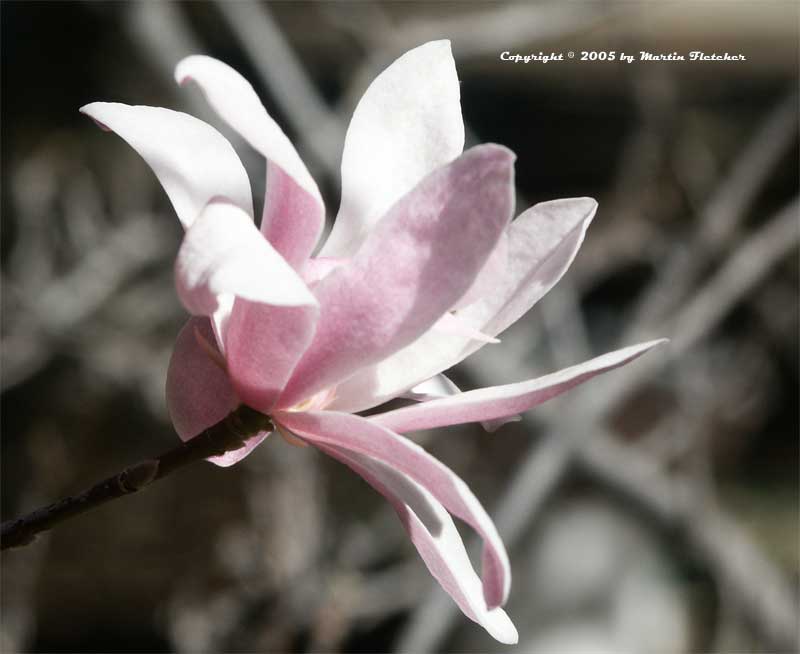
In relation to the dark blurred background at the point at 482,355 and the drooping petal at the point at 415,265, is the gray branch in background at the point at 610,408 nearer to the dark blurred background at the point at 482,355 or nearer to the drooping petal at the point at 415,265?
the dark blurred background at the point at 482,355

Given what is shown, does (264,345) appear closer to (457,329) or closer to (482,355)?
(457,329)

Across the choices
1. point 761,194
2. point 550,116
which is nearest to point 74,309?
point 550,116

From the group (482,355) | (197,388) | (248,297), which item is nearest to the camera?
(248,297)

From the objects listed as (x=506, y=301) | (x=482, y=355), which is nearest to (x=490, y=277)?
(x=506, y=301)

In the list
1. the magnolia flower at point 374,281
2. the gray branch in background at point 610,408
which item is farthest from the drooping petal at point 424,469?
the gray branch in background at point 610,408

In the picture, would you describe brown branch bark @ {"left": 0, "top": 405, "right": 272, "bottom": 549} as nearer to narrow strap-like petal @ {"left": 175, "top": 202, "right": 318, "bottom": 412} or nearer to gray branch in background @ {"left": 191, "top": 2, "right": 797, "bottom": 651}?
narrow strap-like petal @ {"left": 175, "top": 202, "right": 318, "bottom": 412}

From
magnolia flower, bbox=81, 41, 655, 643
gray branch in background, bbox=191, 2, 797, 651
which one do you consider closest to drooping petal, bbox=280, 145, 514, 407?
magnolia flower, bbox=81, 41, 655, 643

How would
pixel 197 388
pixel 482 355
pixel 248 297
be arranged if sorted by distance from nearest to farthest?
1. pixel 248 297
2. pixel 197 388
3. pixel 482 355

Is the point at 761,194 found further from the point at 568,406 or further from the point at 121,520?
the point at 121,520
